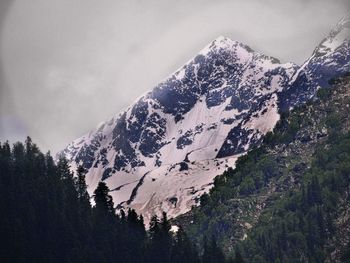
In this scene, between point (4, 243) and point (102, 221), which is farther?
point (102, 221)

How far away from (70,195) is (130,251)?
16204 millimetres

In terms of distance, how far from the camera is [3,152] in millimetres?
195875

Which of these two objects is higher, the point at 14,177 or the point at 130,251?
the point at 14,177

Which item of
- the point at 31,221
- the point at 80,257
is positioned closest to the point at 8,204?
the point at 31,221

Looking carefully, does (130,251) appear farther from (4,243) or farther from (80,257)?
(4,243)

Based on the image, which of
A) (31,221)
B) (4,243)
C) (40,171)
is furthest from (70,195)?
(4,243)

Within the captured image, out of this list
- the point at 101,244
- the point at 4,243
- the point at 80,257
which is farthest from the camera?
the point at 101,244

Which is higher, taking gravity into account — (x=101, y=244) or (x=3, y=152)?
(x=3, y=152)

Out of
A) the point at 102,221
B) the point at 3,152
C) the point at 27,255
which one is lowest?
the point at 27,255

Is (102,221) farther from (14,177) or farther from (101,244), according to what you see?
(14,177)

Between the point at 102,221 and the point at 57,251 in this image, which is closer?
the point at 57,251

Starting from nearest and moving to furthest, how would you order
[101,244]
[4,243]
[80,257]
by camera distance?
1. [4,243]
2. [80,257]
3. [101,244]

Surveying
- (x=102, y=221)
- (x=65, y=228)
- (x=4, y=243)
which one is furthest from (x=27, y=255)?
(x=102, y=221)

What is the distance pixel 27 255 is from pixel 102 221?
31200 millimetres
